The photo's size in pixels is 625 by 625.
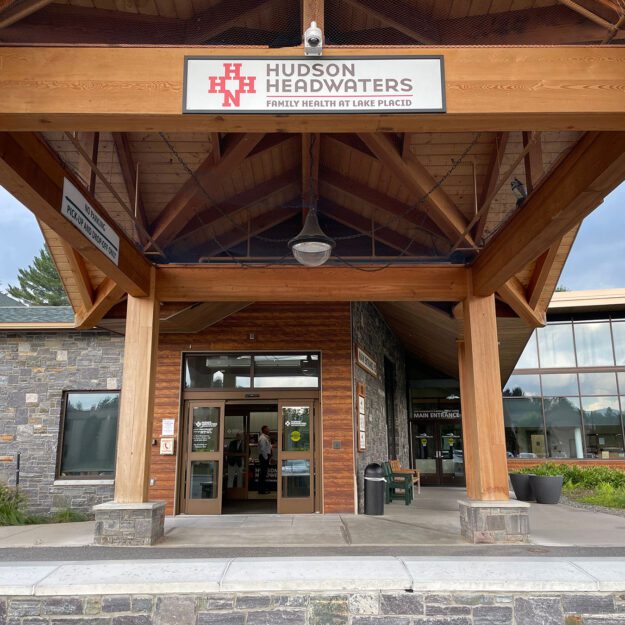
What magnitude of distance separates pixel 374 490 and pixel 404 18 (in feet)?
23.3

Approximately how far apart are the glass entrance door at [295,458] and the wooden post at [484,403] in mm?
3078

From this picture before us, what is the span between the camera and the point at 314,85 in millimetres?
3918

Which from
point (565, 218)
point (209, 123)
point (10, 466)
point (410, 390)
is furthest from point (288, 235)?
point (410, 390)

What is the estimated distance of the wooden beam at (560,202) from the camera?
182 inches

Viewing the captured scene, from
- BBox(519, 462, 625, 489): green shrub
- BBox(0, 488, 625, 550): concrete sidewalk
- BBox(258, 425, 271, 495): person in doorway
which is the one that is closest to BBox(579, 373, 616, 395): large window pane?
BBox(519, 462, 625, 489): green shrub

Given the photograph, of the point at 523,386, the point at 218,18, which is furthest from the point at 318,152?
the point at 523,386

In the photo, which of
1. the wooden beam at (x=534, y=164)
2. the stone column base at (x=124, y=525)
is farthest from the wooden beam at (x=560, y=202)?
the stone column base at (x=124, y=525)

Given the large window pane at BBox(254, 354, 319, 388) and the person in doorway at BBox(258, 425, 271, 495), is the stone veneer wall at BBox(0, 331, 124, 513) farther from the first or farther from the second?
the person in doorway at BBox(258, 425, 271, 495)

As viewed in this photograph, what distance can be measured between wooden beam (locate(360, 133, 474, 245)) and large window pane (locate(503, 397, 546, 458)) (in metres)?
12.4

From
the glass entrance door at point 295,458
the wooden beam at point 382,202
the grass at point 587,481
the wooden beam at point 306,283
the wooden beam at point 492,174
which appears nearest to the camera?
the wooden beam at point 492,174

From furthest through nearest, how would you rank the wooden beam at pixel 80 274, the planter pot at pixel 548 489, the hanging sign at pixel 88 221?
the planter pot at pixel 548 489
the wooden beam at pixel 80 274
the hanging sign at pixel 88 221

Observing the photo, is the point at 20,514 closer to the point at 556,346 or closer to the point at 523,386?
the point at 523,386

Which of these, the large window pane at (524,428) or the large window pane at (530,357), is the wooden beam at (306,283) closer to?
the large window pane at (524,428)

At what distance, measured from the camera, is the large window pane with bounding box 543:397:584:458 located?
59.2 ft
